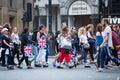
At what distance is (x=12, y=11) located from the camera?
162 feet

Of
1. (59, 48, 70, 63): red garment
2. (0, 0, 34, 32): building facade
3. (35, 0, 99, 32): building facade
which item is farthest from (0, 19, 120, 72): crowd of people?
(0, 0, 34, 32): building facade

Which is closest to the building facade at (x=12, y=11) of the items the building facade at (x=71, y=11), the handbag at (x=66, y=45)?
the building facade at (x=71, y=11)

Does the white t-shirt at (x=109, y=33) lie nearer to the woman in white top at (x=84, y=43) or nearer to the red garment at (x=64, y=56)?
the red garment at (x=64, y=56)

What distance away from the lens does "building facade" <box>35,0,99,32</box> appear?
41.7 metres

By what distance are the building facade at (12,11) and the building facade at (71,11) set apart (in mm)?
4438

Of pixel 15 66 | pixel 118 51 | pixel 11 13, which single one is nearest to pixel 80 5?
pixel 11 13

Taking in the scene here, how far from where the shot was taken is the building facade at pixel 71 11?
41.7 meters

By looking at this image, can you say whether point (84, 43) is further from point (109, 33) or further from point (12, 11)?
point (12, 11)

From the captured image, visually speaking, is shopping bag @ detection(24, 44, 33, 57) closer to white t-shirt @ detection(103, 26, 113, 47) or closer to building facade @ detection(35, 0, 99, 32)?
white t-shirt @ detection(103, 26, 113, 47)

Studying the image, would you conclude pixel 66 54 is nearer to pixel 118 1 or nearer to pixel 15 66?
pixel 15 66

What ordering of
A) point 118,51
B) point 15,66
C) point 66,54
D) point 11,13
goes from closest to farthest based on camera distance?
point 118,51
point 66,54
point 15,66
point 11,13

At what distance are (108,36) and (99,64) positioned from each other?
3.60 ft

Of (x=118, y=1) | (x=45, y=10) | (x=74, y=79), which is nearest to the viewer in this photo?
(x=74, y=79)

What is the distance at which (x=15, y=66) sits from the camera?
1992cm
